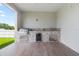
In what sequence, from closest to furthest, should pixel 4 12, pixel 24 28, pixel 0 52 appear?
pixel 0 52
pixel 4 12
pixel 24 28

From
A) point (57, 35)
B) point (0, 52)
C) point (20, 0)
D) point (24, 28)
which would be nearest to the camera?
point (20, 0)

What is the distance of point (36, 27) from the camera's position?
5734 mm

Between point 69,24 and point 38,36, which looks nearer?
point 69,24

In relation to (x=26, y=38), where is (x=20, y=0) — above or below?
above

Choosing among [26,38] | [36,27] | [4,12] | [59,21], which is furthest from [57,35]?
[4,12]

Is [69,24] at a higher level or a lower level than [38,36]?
higher

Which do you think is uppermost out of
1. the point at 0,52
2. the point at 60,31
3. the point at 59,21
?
the point at 59,21

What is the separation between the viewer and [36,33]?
6652 millimetres

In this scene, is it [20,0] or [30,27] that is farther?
[30,27]

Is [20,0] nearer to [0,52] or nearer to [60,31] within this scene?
[0,52]

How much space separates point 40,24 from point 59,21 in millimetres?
999

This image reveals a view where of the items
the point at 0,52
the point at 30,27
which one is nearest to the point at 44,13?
the point at 30,27

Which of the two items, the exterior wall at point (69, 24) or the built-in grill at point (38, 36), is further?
the built-in grill at point (38, 36)

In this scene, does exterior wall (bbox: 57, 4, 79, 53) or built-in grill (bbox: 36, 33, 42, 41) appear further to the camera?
built-in grill (bbox: 36, 33, 42, 41)
